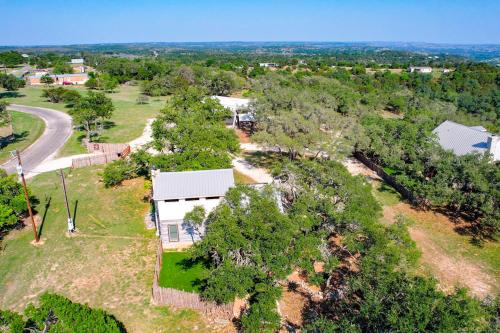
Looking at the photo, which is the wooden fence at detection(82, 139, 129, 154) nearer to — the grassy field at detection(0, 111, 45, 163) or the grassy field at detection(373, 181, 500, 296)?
the grassy field at detection(0, 111, 45, 163)

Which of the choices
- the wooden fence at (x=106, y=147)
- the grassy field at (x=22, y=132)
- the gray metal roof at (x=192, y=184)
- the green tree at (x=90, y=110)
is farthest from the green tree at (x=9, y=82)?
the gray metal roof at (x=192, y=184)

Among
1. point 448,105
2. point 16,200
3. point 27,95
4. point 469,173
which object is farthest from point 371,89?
point 27,95

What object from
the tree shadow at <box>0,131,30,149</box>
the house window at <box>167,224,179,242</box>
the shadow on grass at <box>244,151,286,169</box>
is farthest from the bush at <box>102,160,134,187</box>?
the tree shadow at <box>0,131,30,149</box>

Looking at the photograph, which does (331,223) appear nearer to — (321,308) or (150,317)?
(321,308)

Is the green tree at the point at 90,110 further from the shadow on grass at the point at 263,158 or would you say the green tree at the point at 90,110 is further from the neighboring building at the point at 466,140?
the neighboring building at the point at 466,140

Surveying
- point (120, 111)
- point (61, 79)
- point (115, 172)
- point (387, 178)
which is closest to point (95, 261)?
point (115, 172)
